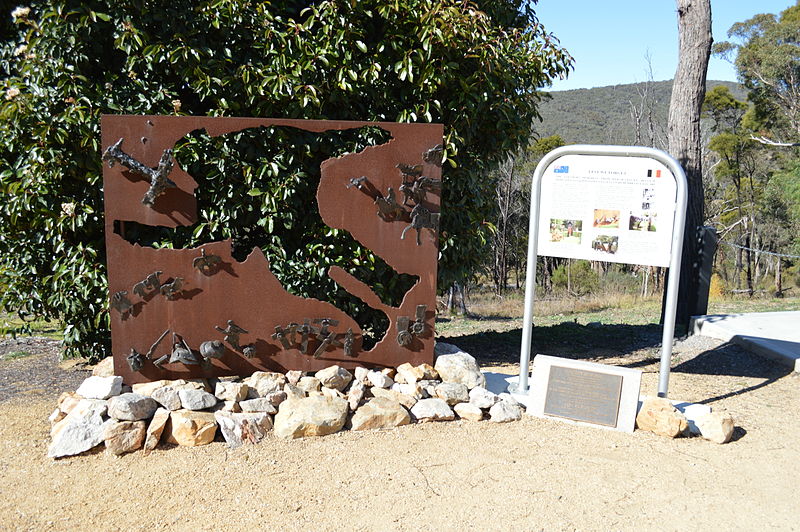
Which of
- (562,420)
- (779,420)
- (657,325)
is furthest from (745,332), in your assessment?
(562,420)

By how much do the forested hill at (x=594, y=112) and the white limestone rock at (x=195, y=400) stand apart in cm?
3338

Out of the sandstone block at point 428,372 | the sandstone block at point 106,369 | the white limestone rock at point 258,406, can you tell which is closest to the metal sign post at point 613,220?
the sandstone block at point 428,372

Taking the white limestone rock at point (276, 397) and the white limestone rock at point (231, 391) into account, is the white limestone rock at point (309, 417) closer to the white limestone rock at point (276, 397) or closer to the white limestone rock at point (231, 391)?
the white limestone rock at point (276, 397)

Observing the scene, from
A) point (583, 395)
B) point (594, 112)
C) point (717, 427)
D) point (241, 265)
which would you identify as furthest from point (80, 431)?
point (594, 112)

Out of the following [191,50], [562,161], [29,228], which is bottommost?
[29,228]

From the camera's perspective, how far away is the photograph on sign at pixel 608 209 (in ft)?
15.5

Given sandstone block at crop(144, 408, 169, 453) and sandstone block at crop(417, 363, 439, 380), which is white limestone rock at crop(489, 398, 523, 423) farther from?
sandstone block at crop(144, 408, 169, 453)

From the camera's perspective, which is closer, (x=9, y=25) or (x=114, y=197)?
(x=114, y=197)

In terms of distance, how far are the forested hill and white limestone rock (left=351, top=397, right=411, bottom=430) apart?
32695 millimetres

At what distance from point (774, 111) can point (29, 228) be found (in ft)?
90.6

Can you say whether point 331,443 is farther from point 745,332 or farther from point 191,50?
point 745,332

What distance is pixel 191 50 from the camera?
5078 millimetres

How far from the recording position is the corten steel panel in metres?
4.52

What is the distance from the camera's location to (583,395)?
471 cm
